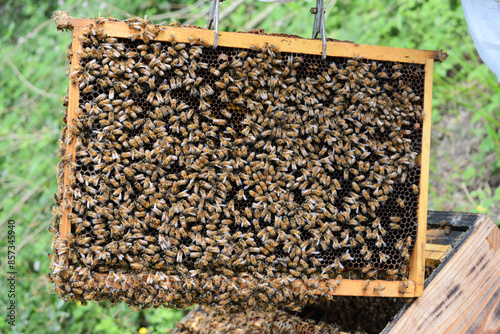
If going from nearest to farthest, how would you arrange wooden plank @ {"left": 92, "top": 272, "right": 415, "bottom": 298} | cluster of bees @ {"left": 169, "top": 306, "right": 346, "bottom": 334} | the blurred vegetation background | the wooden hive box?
wooden plank @ {"left": 92, "top": 272, "right": 415, "bottom": 298}, the wooden hive box, cluster of bees @ {"left": 169, "top": 306, "right": 346, "bottom": 334}, the blurred vegetation background

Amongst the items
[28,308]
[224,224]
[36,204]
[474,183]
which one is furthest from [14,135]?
[474,183]

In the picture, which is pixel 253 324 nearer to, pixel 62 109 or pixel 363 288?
pixel 363 288

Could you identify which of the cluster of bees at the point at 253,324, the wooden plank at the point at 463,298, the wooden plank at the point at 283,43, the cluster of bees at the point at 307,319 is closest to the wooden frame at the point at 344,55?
the wooden plank at the point at 283,43

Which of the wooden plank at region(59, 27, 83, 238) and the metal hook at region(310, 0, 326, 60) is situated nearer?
the wooden plank at region(59, 27, 83, 238)

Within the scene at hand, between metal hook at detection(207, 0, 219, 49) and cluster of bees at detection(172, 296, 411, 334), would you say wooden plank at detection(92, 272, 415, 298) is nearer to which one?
cluster of bees at detection(172, 296, 411, 334)

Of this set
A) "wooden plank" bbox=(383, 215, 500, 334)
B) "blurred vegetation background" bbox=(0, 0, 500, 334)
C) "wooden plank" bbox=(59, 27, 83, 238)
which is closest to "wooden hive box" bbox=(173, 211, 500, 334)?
"wooden plank" bbox=(383, 215, 500, 334)

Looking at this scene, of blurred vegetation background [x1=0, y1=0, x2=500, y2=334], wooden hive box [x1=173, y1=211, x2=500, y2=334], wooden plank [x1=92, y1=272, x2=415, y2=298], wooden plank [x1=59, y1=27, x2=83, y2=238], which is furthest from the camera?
blurred vegetation background [x1=0, y1=0, x2=500, y2=334]

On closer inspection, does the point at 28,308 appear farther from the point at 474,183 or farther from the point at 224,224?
the point at 474,183

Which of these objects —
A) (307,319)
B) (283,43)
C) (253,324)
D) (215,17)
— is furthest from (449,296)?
(215,17)
